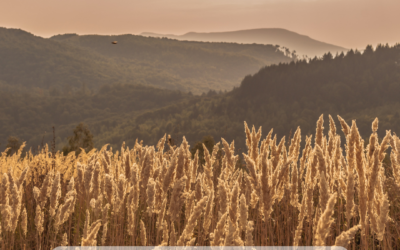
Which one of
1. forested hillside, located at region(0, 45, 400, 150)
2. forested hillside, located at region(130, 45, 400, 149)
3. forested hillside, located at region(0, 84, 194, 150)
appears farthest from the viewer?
forested hillside, located at region(0, 84, 194, 150)

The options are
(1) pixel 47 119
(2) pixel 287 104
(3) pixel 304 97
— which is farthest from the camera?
(1) pixel 47 119

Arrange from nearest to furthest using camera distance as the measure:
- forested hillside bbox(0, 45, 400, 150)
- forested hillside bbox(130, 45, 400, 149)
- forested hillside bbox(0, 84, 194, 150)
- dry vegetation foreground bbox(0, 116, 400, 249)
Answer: dry vegetation foreground bbox(0, 116, 400, 249)
forested hillside bbox(0, 45, 400, 150)
forested hillside bbox(130, 45, 400, 149)
forested hillside bbox(0, 84, 194, 150)

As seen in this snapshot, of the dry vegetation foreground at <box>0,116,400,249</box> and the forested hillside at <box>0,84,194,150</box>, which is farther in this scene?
the forested hillside at <box>0,84,194,150</box>

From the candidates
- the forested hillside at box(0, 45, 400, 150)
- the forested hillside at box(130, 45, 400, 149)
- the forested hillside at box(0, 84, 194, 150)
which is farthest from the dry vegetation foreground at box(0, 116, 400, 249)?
the forested hillside at box(0, 84, 194, 150)

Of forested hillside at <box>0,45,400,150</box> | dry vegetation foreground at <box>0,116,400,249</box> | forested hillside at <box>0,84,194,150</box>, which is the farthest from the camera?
forested hillside at <box>0,84,194,150</box>

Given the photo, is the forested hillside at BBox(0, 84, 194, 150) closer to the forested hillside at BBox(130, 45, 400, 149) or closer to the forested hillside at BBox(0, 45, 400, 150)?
the forested hillside at BBox(0, 45, 400, 150)

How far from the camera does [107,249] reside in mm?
2732

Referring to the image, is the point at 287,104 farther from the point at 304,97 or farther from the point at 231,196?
the point at 231,196

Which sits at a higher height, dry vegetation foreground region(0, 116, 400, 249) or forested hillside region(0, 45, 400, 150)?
forested hillside region(0, 45, 400, 150)

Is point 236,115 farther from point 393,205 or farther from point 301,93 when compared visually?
point 393,205

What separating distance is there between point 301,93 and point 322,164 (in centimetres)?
13425

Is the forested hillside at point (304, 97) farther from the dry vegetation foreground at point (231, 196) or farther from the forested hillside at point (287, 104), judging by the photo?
the dry vegetation foreground at point (231, 196)

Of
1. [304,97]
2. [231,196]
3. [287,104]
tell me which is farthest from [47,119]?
[231,196]

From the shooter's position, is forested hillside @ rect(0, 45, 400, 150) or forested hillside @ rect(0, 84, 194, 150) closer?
forested hillside @ rect(0, 45, 400, 150)
